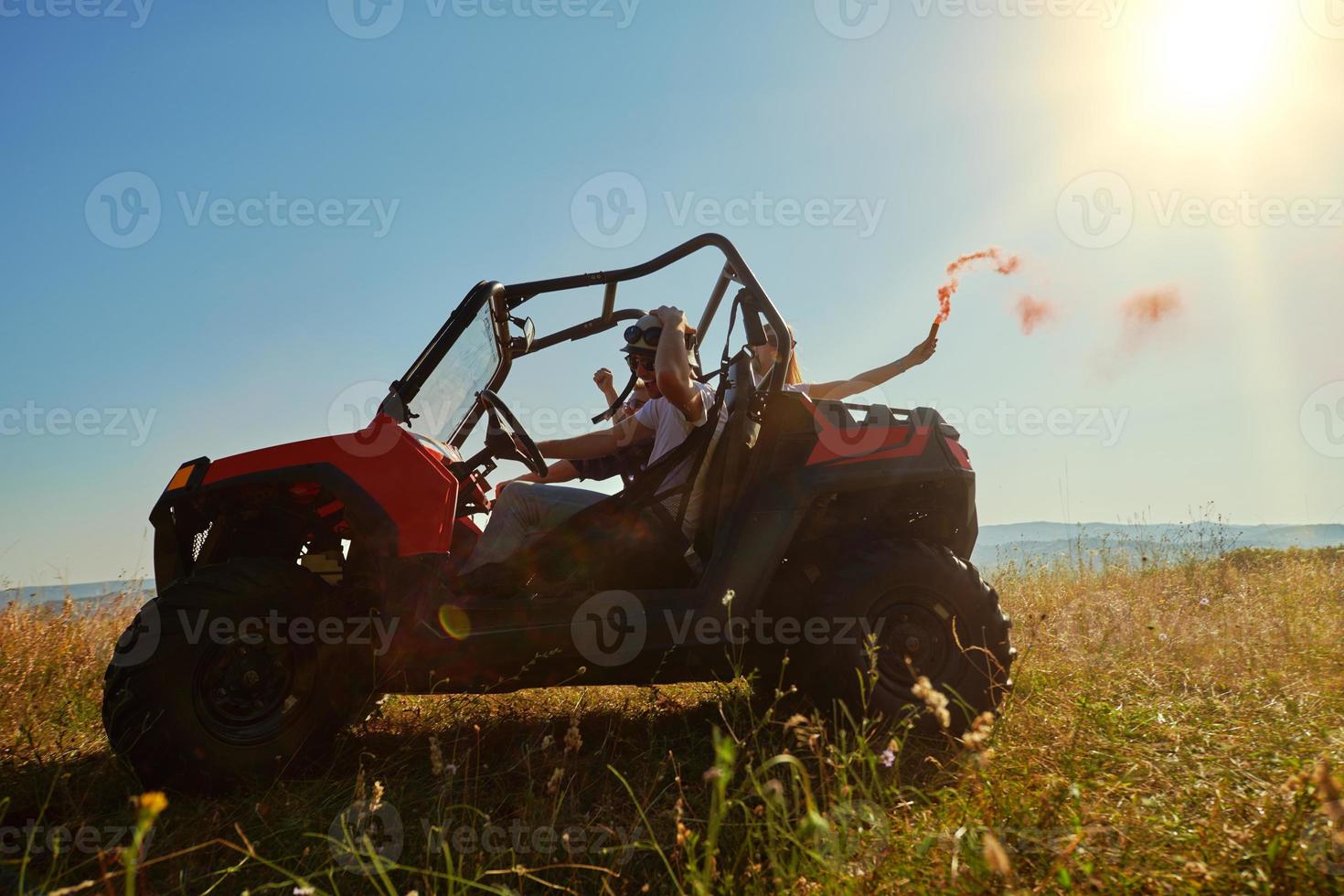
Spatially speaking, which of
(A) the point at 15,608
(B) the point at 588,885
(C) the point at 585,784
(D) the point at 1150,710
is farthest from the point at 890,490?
(A) the point at 15,608

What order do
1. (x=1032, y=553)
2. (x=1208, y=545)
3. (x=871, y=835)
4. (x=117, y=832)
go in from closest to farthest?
(x=871, y=835) → (x=117, y=832) → (x=1208, y=545) → (x=1032, y=553)

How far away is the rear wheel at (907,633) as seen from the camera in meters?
2.85

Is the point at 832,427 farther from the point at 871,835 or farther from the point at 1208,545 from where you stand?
the point at 1208,545

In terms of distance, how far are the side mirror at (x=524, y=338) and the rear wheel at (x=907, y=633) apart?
1.83 m

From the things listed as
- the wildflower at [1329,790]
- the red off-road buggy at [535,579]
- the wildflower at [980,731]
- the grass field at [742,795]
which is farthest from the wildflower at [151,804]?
the red off-road buggy at [535,579]

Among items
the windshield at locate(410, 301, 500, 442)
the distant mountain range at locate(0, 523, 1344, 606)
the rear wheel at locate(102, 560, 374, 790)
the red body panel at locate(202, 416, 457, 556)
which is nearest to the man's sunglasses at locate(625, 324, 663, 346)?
the windshield at locate(410, 301, 500, 442)

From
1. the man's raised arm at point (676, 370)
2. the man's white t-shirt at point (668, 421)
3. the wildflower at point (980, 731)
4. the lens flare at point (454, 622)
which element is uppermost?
the man's raised arm at point (676, 370)

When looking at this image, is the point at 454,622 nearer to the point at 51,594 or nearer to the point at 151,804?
the point at 151,804

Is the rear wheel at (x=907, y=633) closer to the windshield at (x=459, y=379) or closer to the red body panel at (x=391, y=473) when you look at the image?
the red body panel at (x=391, y=473)

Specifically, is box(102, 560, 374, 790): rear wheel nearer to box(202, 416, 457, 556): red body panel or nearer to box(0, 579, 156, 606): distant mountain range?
box(202, 416, 457, 556): red body panel

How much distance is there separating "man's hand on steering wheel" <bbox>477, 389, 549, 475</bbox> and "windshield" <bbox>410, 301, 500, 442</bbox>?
0.57 m

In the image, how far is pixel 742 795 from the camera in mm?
2340

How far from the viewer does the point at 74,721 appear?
11.2 feet

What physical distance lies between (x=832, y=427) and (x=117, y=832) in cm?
284
